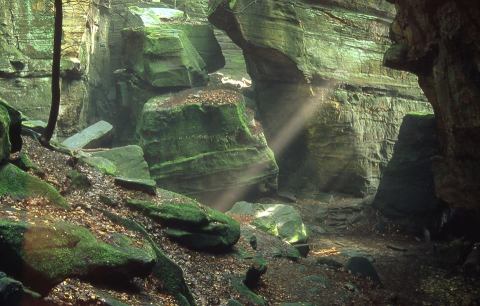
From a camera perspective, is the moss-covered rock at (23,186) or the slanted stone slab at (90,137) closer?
the moss-covered rock at (23,186)

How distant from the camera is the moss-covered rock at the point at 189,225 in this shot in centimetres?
1138

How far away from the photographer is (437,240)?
1783cm

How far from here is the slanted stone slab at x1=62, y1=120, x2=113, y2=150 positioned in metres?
21.6

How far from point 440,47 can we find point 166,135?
13.4m

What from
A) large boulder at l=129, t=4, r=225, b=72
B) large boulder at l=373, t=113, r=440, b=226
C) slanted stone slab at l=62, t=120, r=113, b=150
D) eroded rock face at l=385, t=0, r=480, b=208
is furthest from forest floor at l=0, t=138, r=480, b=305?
large boulder at l=129, t=4, r=225, b=72

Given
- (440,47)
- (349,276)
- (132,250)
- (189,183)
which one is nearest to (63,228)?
(132,250)

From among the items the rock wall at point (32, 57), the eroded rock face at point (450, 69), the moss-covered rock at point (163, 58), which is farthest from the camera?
the moss-covered rock at point (163, 58)

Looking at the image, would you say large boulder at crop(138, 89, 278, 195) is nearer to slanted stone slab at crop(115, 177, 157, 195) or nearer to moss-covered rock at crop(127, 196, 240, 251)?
slanted stone slab at crop(115, 177, 157, 195)

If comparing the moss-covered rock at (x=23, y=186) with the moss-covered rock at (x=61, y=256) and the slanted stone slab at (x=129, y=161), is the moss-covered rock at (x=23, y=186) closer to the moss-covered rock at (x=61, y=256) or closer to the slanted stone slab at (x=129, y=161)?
the moss-covered rock at (x=61, y=256)

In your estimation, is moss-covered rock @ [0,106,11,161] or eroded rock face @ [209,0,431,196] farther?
eroded rock face @ [209,0,431,196]

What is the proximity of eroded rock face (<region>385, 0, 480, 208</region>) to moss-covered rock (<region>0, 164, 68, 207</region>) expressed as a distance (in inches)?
406

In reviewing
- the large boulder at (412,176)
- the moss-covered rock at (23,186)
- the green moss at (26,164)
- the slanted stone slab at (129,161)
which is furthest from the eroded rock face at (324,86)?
the moss-covered rock at (23,186)

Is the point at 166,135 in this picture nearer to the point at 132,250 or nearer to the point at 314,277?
the point at 314,277

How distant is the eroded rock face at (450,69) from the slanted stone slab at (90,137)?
1471 cm
